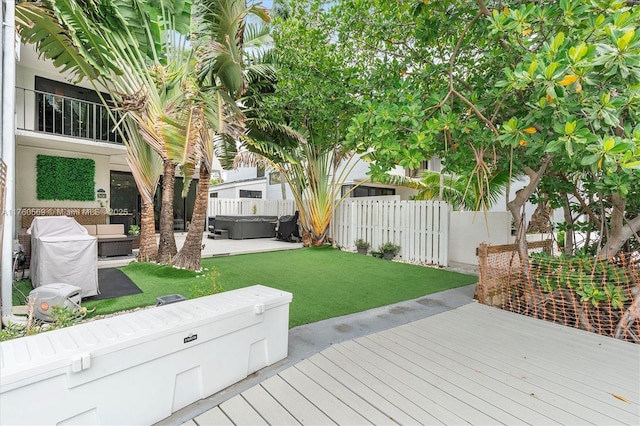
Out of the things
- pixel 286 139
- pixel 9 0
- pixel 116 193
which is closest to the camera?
pixel 9 0

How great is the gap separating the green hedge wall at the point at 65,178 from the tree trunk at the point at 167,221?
597cm

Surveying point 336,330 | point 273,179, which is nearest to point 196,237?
point 336,330

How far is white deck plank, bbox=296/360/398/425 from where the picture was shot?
2.22 metres

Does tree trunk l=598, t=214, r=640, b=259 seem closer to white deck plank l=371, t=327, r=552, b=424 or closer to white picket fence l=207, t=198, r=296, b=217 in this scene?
white deck plank l=371, t=327, r=552, b=424

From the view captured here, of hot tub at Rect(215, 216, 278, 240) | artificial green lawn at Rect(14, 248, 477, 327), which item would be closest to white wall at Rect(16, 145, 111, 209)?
hot tub at Rect(215, 216, 278, 240)

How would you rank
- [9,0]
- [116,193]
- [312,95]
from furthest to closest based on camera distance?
[116,193]
[312,95]
[9,0]

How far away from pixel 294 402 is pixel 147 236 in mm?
6312

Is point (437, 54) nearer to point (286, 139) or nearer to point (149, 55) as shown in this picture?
point (286, 139)

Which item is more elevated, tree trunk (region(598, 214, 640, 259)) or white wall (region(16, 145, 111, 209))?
white wall (region(16, 145, 111, 209))

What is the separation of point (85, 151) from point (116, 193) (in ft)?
7.99

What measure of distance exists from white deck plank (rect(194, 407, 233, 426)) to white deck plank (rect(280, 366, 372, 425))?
0.60m

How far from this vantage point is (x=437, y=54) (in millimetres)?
5059

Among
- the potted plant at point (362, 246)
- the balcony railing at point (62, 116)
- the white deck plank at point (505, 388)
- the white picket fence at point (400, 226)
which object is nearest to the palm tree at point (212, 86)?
the potted plant at point (362, 246)

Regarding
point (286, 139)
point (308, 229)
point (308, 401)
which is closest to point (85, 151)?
point (286, 139)
